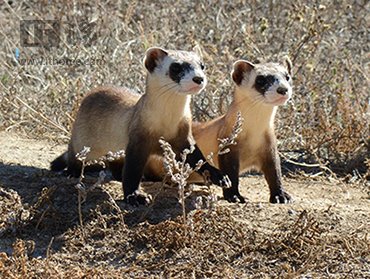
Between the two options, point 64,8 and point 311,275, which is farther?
point 64,8

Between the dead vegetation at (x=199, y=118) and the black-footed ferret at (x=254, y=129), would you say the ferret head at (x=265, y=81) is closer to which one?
the black-footed ferret at (x=254, y=129)

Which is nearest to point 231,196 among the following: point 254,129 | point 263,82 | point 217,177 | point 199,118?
point 217,177

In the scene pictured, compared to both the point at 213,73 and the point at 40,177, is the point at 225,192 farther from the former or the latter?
the point at 213,73

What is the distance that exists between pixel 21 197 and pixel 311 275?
70.6 inches

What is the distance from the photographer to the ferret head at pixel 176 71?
189 inches

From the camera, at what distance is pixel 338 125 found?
259 inches

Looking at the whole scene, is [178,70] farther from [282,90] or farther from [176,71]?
[282,90]

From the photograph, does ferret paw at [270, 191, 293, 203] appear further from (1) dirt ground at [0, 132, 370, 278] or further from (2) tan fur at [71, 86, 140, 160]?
(2) tan fur at [71, 86, 140, 160]

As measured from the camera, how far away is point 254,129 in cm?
528

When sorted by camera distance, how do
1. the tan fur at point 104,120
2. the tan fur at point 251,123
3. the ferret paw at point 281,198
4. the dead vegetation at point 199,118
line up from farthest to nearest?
the tan fur at point 104,120
the tan fur at point 251,123
the ferret paw at point 281,198
the dead vegetation at point 199,118

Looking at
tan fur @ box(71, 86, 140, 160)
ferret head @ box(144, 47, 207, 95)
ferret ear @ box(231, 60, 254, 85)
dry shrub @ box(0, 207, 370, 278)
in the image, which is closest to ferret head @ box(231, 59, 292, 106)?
ferret ear @ box(231, 60, 254, 85)

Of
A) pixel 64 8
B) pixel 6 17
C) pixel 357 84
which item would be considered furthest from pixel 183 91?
pixel 6 17

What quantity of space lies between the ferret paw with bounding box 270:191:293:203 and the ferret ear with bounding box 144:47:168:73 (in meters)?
1.00

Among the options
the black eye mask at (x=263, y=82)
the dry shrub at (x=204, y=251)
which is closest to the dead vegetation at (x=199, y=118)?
the dry shrub at (x=204, y=251)
